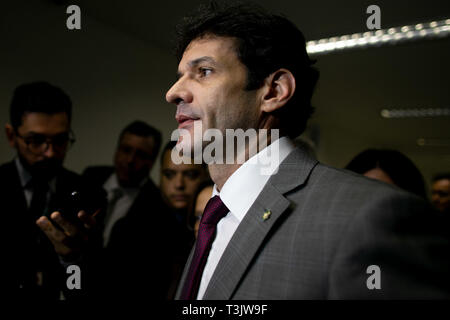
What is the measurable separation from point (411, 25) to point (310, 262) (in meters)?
2.48

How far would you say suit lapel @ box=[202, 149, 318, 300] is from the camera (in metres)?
0.69

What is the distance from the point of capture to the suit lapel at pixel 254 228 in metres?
0.69

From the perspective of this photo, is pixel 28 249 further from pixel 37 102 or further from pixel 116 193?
pixel 116 193

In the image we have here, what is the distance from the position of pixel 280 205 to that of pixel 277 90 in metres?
0.36

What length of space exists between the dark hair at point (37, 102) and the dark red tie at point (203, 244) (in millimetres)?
1054

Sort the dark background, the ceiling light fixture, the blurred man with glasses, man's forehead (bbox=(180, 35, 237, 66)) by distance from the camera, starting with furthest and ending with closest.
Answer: the ceiling light fixture < the dark background < the blurred man with glasses < man's forehead (bbox=(180, 35, 237, 66))

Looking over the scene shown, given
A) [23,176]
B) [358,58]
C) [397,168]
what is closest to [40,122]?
[23,176]

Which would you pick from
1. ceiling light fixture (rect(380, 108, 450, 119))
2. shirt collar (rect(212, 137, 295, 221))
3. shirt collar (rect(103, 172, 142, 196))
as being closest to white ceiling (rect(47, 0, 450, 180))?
ceiling light fixture (rect(380, 108, 450, 119))

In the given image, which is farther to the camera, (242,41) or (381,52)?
(381,52)

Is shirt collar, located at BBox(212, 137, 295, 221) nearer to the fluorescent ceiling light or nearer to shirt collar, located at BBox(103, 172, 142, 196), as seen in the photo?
shirt collar, located at BBox(103, 172, 142, 196)

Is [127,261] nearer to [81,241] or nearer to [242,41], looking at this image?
[81,241]

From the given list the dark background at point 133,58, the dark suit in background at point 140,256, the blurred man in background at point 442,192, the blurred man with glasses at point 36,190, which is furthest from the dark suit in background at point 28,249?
the blurred man in background at point 442,192

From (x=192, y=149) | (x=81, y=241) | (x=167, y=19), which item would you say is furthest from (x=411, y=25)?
(x=81, y=241)

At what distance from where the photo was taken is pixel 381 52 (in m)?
3.15
